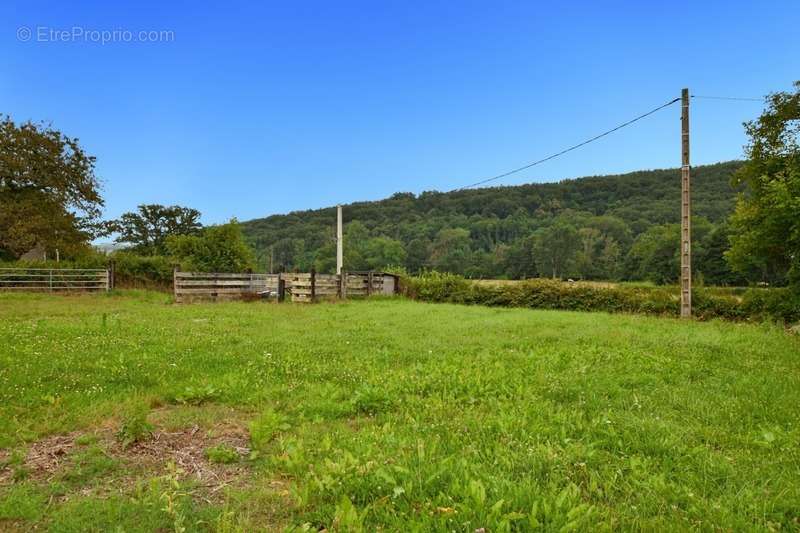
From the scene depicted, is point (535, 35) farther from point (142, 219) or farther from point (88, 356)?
point (142, 219)

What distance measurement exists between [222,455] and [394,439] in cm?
123

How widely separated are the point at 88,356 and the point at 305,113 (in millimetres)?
21122

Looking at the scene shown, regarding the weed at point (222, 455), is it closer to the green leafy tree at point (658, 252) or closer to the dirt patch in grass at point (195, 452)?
the dirt patch in grass at point (195, 452)

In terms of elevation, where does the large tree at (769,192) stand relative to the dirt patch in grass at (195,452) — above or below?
above

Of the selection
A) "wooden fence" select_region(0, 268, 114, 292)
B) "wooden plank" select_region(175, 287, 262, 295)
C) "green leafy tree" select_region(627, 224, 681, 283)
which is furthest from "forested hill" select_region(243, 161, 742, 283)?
"wooden plank" select_region(175, 287, 262, 295)

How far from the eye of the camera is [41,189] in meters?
27.8

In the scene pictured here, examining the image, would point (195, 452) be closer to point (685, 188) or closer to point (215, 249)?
point (685, 188)

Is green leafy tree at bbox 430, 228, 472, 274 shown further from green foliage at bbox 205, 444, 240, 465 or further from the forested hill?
green foliage at bbox 205, 444, 240, 465

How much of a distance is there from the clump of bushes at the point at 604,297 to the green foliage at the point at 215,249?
11855 mm

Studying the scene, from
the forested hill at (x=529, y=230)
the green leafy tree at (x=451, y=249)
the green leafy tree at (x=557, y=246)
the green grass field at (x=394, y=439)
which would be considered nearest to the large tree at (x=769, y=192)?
the green grass field at (x=394, y=439)

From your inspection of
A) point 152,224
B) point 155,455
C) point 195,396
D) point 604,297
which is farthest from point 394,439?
point 152,224

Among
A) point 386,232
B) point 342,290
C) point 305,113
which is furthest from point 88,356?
point 386,232

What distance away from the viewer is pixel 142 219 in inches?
2328

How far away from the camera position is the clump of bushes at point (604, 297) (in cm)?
1431
